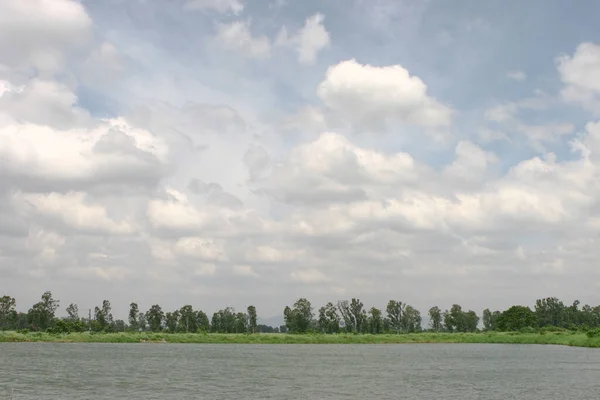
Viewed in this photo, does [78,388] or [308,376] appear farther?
[308,376]

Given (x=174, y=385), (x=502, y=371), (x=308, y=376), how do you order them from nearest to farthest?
1. (x=174, y=385)
2. (x=308, y=376)
3. (x=502, y=371)

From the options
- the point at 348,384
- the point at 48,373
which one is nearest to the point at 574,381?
the point at 348,384

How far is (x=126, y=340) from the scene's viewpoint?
19275 centimetres

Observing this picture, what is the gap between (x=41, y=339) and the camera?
180 metres

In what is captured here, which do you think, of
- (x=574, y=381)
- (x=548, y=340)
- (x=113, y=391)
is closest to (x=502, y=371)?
(x=574, y=381)

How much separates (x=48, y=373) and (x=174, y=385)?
21025 mm

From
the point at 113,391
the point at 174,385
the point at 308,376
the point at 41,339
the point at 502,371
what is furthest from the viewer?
the point at 41,339

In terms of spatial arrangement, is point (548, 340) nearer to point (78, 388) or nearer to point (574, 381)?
point (574, 381)

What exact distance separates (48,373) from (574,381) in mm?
63921

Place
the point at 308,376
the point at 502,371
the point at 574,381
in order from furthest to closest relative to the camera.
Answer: the point at 502,371 < the point at 308,376 < the point at 574,381

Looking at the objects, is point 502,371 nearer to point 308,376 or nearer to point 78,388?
point 308,376

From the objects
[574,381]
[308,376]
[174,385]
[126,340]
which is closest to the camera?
[174,385]

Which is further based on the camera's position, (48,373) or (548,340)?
(548,340)

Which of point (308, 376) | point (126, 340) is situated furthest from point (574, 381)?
point (126, 340)
